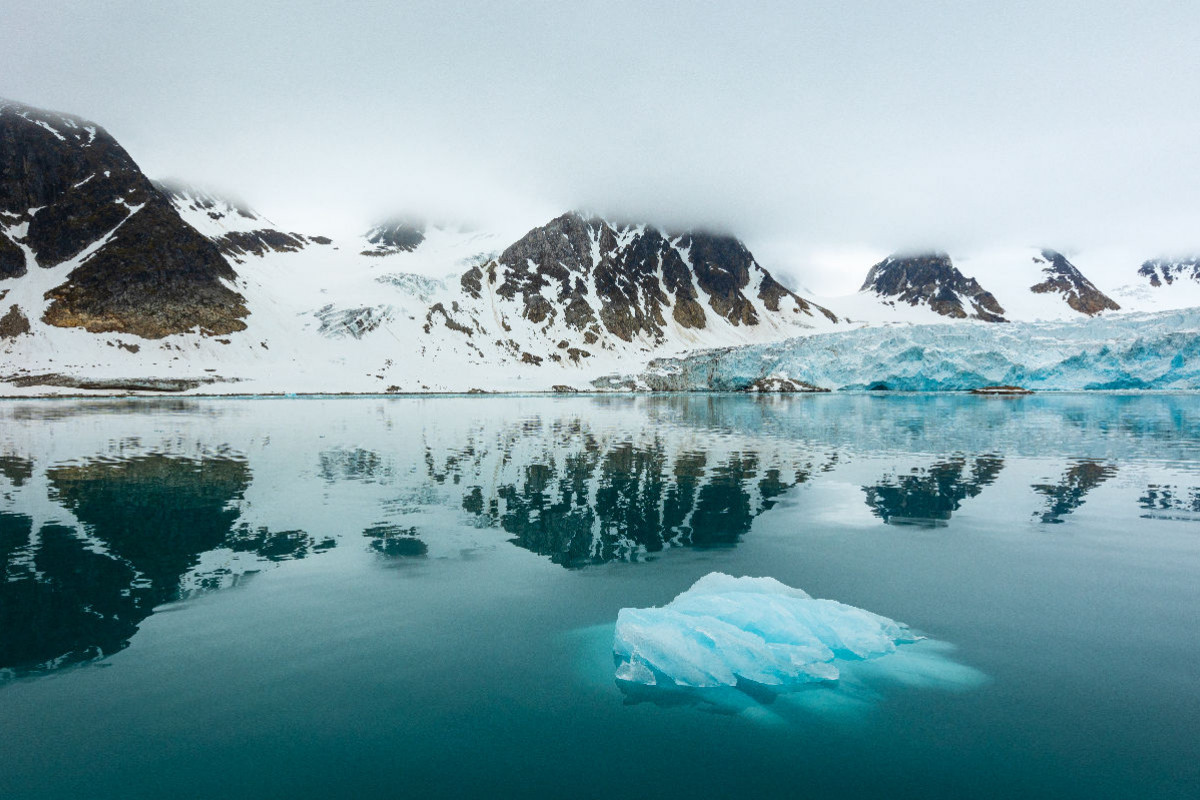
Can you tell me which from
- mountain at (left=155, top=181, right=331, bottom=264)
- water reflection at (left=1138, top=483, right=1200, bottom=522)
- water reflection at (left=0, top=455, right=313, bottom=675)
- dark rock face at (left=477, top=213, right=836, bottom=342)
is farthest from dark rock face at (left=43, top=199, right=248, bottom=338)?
water reflection at (left=1138, top=483, right=1200, bottom=522)

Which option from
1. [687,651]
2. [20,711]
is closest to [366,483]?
[20,711]

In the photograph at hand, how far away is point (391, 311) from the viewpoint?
147m

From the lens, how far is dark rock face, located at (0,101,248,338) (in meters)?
116

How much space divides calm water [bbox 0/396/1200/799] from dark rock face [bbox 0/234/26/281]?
5132 inches

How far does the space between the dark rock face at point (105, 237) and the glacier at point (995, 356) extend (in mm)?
105989

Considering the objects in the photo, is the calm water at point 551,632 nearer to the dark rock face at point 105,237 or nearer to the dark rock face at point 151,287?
the dark rock face at point 151,287

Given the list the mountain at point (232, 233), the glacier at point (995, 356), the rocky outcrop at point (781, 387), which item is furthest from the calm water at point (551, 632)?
the mountain at point (232, 233)

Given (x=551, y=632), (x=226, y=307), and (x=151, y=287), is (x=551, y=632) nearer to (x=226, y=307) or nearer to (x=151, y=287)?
(x=151, y=287)

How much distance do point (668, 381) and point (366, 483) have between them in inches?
4398

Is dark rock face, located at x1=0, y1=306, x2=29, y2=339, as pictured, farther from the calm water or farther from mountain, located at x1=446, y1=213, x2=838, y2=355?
the calm water

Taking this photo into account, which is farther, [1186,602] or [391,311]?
[391,311]

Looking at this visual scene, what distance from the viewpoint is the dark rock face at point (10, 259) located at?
375 feet

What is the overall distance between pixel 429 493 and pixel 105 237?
476 feet

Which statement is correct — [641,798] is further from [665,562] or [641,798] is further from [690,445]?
[690,445]
